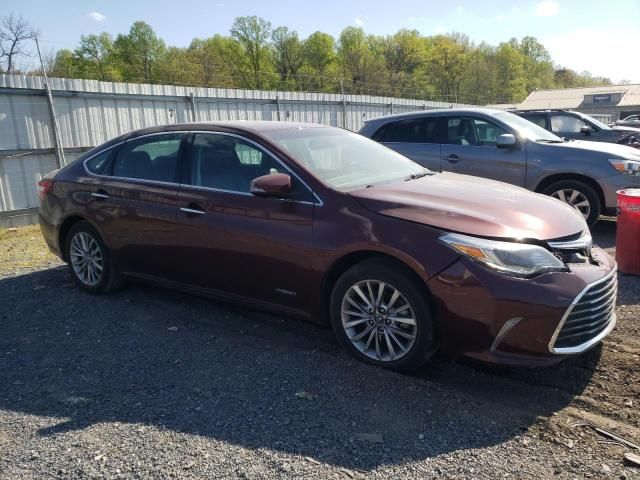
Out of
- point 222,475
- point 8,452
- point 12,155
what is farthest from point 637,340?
point 12,155

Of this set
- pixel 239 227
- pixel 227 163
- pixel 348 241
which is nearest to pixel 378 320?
pixel 348 241

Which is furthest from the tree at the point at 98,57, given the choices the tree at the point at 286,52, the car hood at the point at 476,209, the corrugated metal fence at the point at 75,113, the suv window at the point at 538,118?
the car hood at the point at 476,209

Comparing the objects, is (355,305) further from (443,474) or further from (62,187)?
(62,187)

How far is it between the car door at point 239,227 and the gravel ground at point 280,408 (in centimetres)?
45

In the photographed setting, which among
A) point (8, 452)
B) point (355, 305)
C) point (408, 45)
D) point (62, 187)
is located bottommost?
point (8, 452)

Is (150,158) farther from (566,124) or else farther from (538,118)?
(566,124)

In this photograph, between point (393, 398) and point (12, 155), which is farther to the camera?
point (12, 155)

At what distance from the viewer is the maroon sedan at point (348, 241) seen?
121 inches

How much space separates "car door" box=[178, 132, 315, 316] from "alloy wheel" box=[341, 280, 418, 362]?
40 cm

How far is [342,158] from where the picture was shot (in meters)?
4.32

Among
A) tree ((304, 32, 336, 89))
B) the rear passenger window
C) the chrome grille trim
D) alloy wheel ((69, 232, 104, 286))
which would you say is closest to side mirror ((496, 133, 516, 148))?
the chrome grille trim

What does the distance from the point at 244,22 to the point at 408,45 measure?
74.7 feet

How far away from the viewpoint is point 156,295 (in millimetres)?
5281

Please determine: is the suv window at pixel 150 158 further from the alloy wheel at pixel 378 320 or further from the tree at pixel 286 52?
the tree at pixel 286 52
